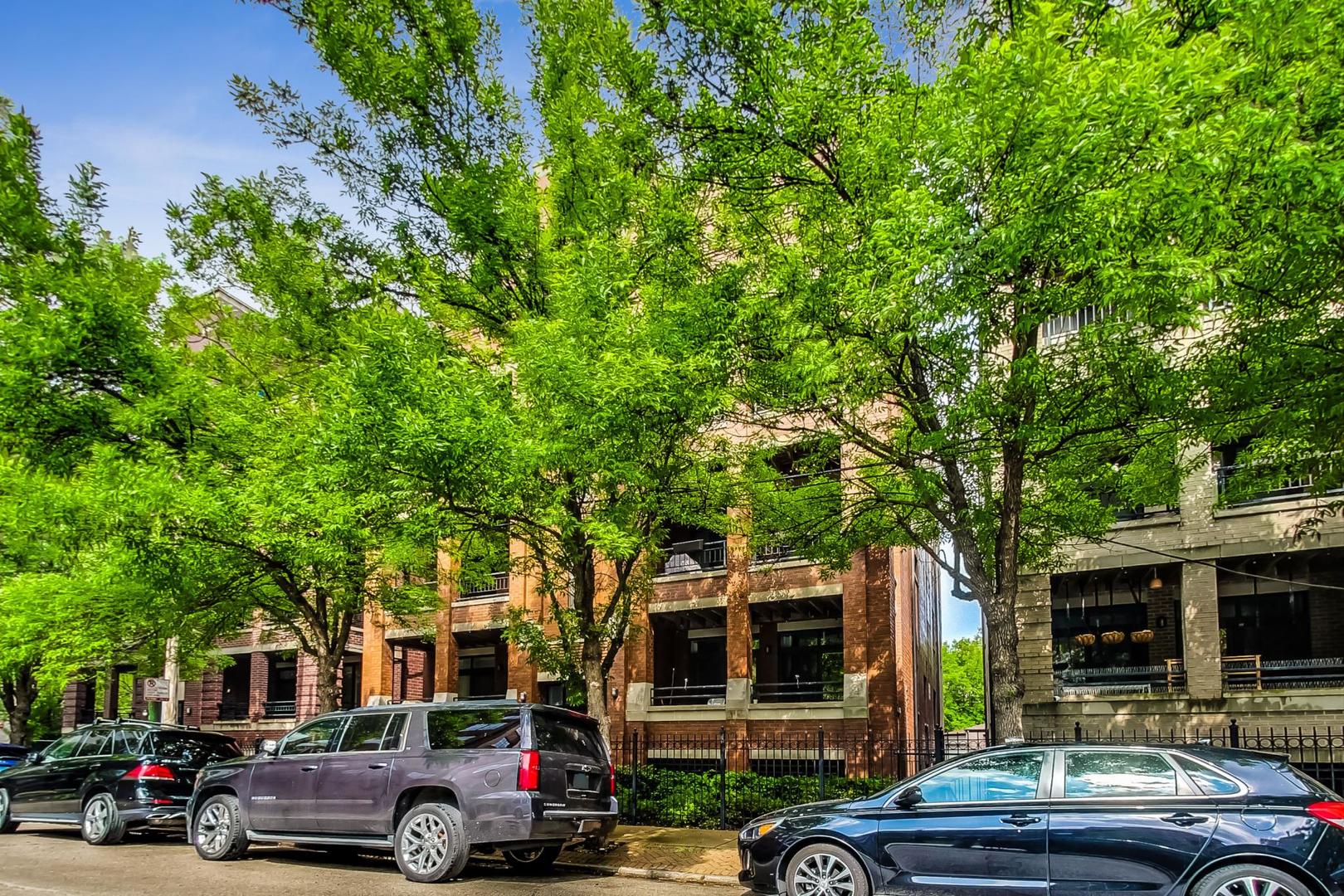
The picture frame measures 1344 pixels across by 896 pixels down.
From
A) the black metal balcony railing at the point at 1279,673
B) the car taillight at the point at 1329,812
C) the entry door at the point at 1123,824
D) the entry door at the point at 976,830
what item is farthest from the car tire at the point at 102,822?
the black metal balcony railing at the point at 1279,673

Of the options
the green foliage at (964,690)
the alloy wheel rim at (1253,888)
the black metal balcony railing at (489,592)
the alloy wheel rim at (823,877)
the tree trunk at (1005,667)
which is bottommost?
the green foliage at (964,690)

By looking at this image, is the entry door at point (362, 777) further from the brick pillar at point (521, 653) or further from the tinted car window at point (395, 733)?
the brick pillar at point (521, 653)

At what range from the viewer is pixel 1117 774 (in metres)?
7.90

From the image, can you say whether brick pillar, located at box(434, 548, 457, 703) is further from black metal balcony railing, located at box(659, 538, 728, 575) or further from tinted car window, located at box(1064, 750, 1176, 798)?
tinted car window, located at box(1064, 750, 1176, 798)

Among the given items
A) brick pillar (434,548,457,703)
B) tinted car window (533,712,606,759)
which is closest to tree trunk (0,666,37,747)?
brick pillar (434,548,457,703)

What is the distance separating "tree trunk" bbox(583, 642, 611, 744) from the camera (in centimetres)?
1424

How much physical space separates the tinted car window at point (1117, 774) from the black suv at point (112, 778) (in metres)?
12.1

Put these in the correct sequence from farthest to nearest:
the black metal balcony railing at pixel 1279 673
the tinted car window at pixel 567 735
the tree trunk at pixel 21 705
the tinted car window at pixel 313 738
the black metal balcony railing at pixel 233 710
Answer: the black metal balcony railing at pixel 233 710 → the tree trunk at pixel 21 705 → the black metal balcony railing at pixel 1279 673 → the tinted car window at pixel 313 738 → the tinted car window at pixel 567 735

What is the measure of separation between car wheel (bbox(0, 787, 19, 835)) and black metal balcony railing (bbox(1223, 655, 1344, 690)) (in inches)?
874

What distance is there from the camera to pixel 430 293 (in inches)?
602

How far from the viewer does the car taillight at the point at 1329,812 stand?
23.1ft

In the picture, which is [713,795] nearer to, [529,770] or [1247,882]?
[529,770]

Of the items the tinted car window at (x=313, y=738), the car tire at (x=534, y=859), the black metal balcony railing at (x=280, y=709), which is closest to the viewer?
the car tire at (x=534, y=859)

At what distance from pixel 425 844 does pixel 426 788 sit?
1.96 feet
